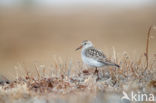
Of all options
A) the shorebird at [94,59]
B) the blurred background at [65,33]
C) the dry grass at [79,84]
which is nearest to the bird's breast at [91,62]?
the shorebird at [94,59]

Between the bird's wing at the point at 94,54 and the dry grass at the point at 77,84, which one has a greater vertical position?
the bird's wing at the point at 94,54

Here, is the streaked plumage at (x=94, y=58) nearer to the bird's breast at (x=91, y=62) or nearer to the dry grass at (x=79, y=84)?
the bird's breast at (x=91, y=62)

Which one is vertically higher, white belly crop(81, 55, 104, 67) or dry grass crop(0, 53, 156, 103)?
white belly crop(81, 55, 104, 67)

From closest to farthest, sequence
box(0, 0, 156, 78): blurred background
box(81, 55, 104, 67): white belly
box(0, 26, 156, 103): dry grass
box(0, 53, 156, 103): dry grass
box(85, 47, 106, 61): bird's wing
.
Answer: box(0, 26, 156, 103): dry grass
box(0, 53, 156, 103): dry grass
box(81, 55, 104, 67): white belly
box(85, 47, 106, 61): bird's wing
box(0, 0, 156, 78): blurred background

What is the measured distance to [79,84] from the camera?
8727 mm

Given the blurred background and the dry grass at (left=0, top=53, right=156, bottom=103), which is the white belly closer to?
the dry grass at (left=0, top=53, right=156, bottom=103)

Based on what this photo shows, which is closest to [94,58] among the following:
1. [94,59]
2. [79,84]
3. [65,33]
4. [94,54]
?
[94,59]

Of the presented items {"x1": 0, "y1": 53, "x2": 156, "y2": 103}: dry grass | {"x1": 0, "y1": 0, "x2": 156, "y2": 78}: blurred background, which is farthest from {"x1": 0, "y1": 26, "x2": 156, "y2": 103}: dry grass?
{"x1": 0, "y1": 0, "x2": 156, "y2": 78}: blurred background

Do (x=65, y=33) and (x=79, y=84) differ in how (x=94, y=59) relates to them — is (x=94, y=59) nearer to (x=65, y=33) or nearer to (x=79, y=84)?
(x=79, y=84)

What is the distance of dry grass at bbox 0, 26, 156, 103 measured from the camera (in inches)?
310

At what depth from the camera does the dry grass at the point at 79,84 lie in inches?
→ 310

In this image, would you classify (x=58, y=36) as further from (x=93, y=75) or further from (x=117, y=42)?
(x=93, y=75)

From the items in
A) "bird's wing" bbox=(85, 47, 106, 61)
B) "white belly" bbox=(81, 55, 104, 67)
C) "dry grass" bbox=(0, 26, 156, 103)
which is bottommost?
"dry grass" bbox=(0, 26, 156, 103)

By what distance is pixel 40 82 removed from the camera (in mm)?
8828
